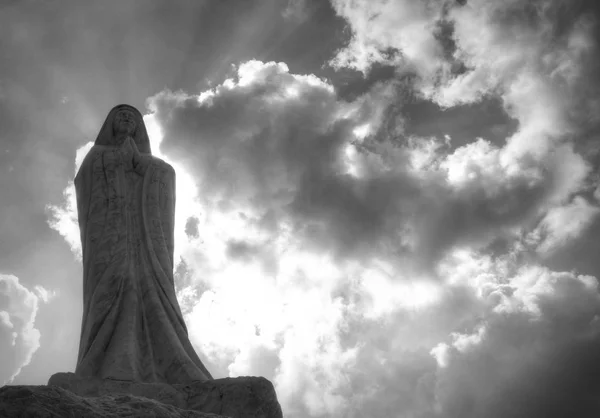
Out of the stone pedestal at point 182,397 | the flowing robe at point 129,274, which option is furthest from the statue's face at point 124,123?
the stone pedestal at point 182,397

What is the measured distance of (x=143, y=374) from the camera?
698 cm

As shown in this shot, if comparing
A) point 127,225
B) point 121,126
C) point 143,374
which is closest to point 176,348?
point 143,374

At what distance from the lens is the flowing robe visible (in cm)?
711

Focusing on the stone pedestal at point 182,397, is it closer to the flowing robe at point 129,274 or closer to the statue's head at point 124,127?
the flowing robe at point 129,274

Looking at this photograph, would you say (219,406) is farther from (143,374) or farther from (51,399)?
(51,399)

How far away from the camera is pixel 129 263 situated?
27.4ft

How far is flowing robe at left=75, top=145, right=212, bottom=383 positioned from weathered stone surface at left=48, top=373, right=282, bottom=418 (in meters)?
0.47

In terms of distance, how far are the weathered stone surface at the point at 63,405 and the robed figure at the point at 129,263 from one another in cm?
235

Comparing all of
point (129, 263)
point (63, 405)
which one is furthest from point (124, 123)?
point (63, 405)

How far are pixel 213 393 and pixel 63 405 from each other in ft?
7.23

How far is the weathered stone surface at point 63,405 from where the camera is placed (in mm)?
3740

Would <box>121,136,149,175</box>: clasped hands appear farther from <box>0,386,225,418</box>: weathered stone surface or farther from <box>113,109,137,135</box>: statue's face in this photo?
<box>0,386,225,418</box>: weathered stone surface

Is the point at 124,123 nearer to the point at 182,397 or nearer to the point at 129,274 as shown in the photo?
the point at 129,274

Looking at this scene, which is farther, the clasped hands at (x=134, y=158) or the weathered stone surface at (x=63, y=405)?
the clasped hands at (x=134, y=158)
